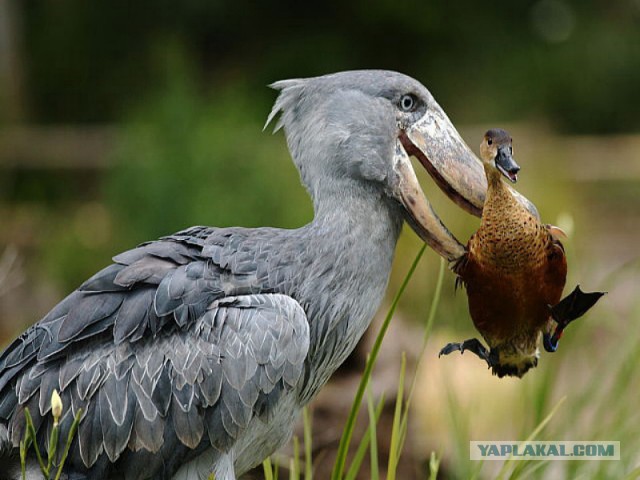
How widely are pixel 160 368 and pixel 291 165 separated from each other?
4.22m

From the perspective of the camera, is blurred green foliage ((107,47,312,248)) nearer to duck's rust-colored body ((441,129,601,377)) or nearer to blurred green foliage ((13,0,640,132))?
blurred green foliage ((13,0,640,132))

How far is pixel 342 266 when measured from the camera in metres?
2.32

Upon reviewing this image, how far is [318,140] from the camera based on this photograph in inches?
94.0

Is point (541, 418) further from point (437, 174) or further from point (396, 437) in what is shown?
point (437, 174)

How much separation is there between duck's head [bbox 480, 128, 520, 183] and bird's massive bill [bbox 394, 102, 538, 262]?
0.27 m

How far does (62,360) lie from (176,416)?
0.29m

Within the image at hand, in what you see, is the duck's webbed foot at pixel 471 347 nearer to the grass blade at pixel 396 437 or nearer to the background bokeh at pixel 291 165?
the grass blade at pixel 396 437

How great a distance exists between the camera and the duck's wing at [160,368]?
221cm

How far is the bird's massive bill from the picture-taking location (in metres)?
2.28

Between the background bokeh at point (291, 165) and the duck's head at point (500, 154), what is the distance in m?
0.94

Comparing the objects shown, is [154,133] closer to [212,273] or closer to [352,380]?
[352,380]

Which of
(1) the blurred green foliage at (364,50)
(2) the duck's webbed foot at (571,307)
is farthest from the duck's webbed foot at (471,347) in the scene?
(1) the blurred green foliage at (364,50)

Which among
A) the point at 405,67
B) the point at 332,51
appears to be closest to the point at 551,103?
the point at 405,67

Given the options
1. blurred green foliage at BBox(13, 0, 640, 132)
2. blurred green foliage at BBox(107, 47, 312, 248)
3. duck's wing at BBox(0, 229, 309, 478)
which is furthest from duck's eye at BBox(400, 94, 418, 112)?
blurred green foliage at BBox(13, 0, 640, 132)
